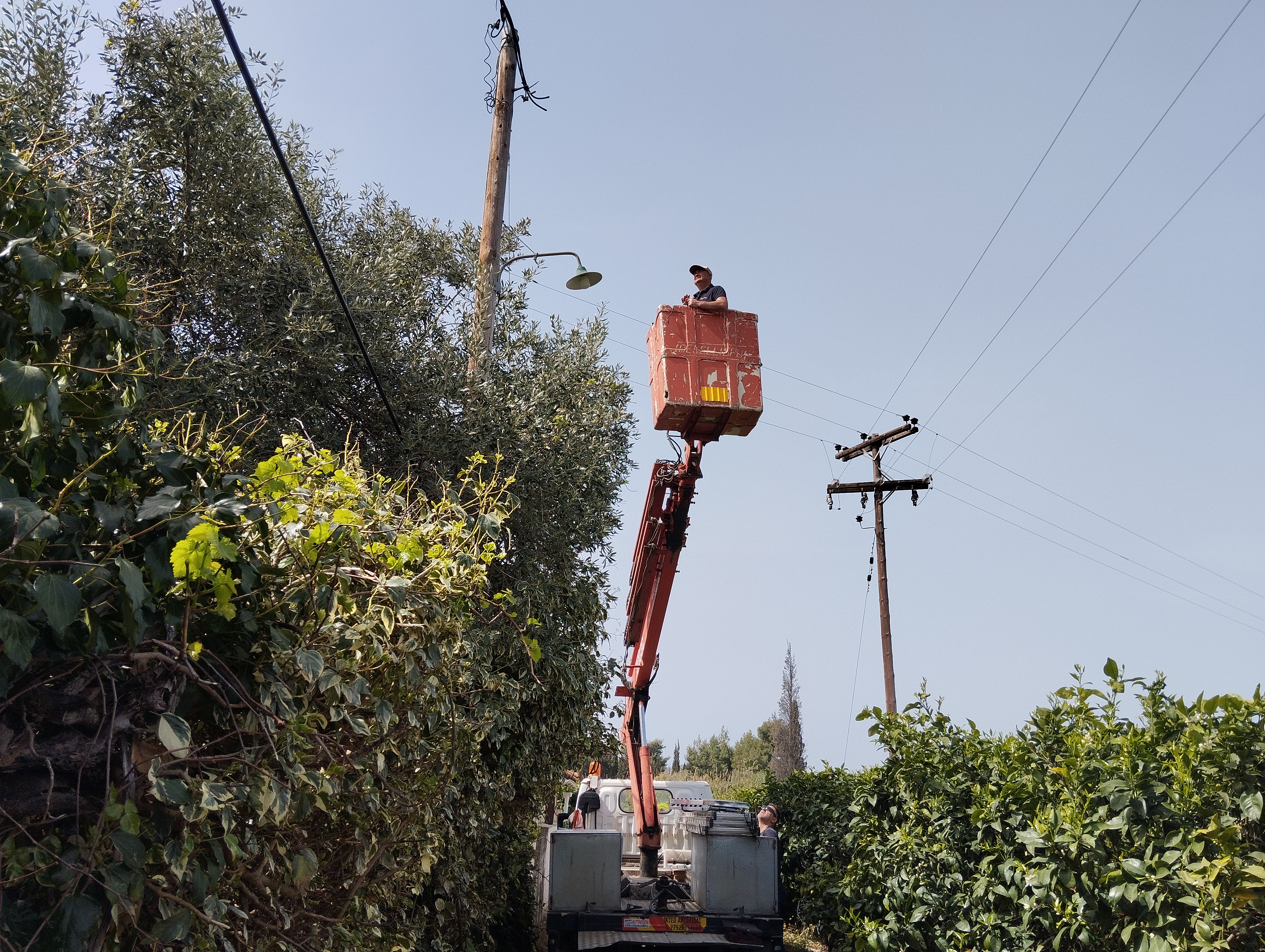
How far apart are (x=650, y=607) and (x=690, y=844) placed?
113 inches

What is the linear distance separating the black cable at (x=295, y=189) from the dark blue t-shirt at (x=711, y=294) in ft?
11.2

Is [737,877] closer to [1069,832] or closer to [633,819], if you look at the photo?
[633,819]

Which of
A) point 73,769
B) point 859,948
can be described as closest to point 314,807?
point 73,769

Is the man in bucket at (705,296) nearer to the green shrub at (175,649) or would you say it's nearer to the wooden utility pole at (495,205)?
the wooden utility pole at (495,205)

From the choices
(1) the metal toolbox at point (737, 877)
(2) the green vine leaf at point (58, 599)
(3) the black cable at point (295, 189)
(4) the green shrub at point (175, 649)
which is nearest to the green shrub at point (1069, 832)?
(1) the metal toolbox at point (737, 877)

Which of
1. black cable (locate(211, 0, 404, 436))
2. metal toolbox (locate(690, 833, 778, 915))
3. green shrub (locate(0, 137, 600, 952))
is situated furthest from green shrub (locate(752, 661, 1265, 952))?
black cable (locate(211, 0, 404, 436))

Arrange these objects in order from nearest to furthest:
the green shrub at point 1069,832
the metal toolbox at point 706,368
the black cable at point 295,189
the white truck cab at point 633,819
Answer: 1. the green shrub at point 1069,832
2. the black cable at point 295,189
3. the metal toolbox at point 706,368
4. the white truck cab at point 633,819

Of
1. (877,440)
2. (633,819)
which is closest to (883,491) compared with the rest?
(877,440)

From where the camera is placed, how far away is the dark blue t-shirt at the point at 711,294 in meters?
9.88

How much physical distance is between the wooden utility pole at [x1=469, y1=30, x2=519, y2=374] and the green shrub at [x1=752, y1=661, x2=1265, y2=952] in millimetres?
5826

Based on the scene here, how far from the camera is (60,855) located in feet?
8.48

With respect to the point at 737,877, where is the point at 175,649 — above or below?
above

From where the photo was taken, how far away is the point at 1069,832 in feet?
18.9

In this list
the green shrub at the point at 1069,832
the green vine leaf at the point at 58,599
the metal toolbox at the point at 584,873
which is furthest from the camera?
the metal toolbox at the point at 584,873
